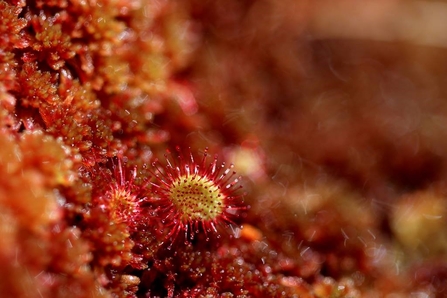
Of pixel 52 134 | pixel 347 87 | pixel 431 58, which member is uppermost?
pixel 431 58

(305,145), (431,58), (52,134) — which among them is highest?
(431,58)

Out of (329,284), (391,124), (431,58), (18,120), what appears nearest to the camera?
(18,120)

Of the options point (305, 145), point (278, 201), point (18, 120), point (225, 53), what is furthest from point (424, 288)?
point (18, 120)

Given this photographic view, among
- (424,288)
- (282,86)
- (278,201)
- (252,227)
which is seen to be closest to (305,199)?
(278,201)

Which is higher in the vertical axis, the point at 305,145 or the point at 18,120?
the point at 305,145

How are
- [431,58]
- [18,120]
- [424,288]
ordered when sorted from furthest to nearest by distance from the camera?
[431,58] → [424,288] → [18,120]

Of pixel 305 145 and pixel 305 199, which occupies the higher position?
pixel 305 145

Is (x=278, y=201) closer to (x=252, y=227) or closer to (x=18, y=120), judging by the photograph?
(x=252, y=227)

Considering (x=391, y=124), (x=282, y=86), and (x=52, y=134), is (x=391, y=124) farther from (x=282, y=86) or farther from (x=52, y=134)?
(x=52, y=134)

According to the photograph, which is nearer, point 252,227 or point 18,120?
point 18,120
